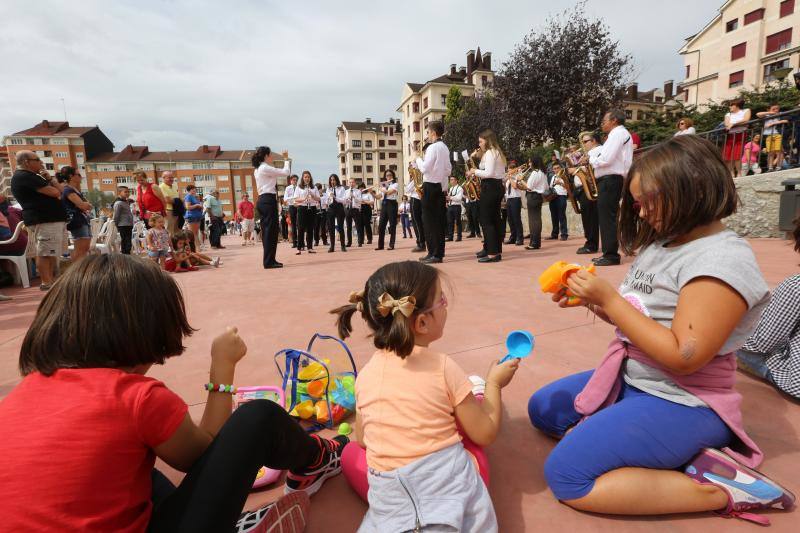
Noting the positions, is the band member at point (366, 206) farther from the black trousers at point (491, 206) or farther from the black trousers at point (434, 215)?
the black trousers at point (491, 206)

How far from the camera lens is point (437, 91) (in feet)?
165

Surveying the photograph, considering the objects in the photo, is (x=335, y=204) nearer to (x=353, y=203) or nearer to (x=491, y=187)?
(x=353, y=203)

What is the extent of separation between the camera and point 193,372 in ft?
8.51

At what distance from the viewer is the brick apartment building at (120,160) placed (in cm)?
6147

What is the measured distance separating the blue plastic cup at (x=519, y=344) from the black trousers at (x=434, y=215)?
489cm

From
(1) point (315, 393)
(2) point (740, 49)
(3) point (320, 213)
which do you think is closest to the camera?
(1) point (315, 393)

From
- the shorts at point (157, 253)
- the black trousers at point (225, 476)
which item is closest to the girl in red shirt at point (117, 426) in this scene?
the black trousers at point (225, 476)

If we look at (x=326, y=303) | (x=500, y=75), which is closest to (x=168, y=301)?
(x=326, y=303)

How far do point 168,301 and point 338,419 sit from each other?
1112 millimetres

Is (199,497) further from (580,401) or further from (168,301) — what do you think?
(580,401)

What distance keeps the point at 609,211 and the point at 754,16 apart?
39.7m

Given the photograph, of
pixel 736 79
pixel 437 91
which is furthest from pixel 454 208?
pixel 437 91

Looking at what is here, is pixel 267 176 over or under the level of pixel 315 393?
over

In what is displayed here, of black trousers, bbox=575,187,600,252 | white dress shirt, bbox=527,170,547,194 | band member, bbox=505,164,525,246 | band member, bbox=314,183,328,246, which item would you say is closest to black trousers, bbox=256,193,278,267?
band member, bbox=314,183,328,246
